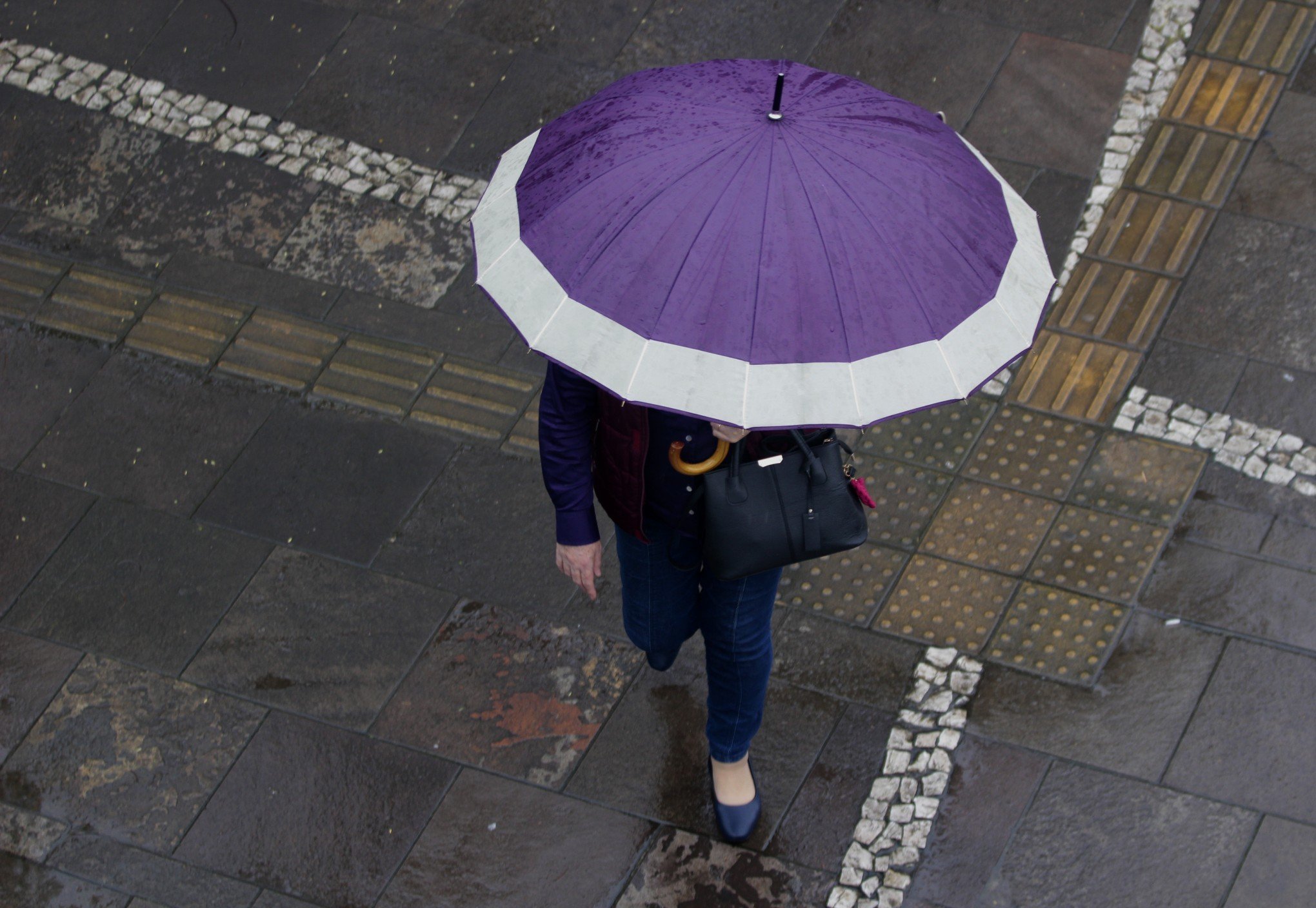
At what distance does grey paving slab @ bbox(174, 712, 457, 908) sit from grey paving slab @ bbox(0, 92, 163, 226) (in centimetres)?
282

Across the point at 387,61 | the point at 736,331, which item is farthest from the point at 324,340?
the point at 736,331

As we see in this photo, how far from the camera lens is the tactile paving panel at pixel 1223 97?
5598mm

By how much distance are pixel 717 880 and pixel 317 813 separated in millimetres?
1224

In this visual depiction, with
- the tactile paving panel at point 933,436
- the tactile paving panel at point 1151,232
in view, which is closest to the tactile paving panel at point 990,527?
the tactile paving panel at point 933,436

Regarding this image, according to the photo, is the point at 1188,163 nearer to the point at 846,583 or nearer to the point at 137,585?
the point at 846,583

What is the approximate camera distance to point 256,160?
5789 mm

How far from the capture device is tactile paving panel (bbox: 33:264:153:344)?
5.18 metres

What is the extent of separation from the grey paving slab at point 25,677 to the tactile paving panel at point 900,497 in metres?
2.76

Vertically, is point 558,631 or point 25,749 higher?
point 558,631

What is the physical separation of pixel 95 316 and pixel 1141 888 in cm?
438

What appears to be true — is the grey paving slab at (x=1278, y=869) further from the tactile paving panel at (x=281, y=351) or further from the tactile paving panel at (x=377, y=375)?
the tactile paving panel at (x=281, y=351)

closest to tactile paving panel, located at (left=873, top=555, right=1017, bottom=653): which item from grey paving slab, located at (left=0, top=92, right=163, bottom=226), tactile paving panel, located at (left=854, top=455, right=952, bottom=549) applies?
tactile paving panel, located at (left=854, top=455, right=952, bottom=549)

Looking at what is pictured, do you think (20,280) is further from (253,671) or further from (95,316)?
(253,671)

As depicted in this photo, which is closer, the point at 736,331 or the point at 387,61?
the point at 736,331
